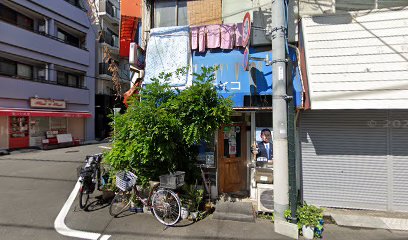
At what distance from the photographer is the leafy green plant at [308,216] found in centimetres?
457

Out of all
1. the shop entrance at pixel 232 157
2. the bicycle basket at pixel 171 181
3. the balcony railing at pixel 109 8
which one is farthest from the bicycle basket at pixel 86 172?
the balcony railing at pixel 109 8

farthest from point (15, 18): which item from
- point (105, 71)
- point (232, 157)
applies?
point (232, 157)

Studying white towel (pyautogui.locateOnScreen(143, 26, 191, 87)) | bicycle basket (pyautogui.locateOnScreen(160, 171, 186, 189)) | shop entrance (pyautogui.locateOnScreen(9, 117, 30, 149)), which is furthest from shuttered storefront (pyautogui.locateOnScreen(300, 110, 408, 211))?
shop entrance (pyautogui.locateOnScreen(9, 117, 30, 149))

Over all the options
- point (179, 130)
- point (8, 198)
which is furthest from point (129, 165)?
point (8, 198)

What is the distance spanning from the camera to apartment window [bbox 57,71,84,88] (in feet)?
69.2

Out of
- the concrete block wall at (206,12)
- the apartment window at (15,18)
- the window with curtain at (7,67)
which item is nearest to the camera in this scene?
the concrete block wall at (206,12)

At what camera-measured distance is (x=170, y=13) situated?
26.2 feet

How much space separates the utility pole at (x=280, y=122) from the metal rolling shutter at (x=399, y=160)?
3.05m

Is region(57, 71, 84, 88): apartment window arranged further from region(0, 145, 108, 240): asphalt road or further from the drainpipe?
the drainpipe

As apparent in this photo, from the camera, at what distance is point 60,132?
21.0 m

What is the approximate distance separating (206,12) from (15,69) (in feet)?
56.2

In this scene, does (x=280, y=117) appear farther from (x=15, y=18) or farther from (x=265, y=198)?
(x=15, y=18)

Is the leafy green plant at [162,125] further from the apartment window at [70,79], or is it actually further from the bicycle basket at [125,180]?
the apartment window at [70,79]

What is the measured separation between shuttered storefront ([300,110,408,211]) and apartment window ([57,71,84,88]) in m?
21.9
